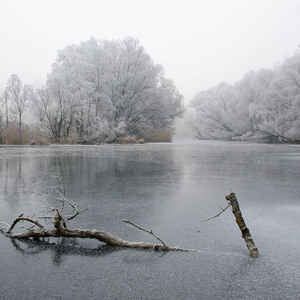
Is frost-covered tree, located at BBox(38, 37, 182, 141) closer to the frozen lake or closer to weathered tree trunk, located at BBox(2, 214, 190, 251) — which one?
the frozen lake

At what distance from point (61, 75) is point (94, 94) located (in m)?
4.63

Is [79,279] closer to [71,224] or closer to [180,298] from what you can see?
[180,298]

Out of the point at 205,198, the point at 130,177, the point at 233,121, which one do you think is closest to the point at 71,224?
the point at 205,198

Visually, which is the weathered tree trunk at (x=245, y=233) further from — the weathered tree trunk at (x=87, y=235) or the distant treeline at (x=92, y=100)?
the distant treeline at (x=92, y=100)

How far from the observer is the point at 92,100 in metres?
42.0

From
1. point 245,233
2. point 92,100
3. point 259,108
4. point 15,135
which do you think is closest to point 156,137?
point 92,100

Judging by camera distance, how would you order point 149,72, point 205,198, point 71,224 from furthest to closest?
point 149,72, point 205,198, point 71,224

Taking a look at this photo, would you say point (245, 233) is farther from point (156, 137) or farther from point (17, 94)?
point (156, 137)

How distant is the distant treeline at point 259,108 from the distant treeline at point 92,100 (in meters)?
12.5

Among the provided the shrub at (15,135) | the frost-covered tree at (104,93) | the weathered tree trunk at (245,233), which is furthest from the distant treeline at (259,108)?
the weathered tree trunk at (245,233)

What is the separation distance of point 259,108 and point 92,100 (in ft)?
80.3

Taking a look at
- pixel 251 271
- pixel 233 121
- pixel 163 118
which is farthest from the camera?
pixel 233 121

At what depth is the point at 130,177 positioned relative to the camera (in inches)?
380

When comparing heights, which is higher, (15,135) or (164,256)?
(15,135)
